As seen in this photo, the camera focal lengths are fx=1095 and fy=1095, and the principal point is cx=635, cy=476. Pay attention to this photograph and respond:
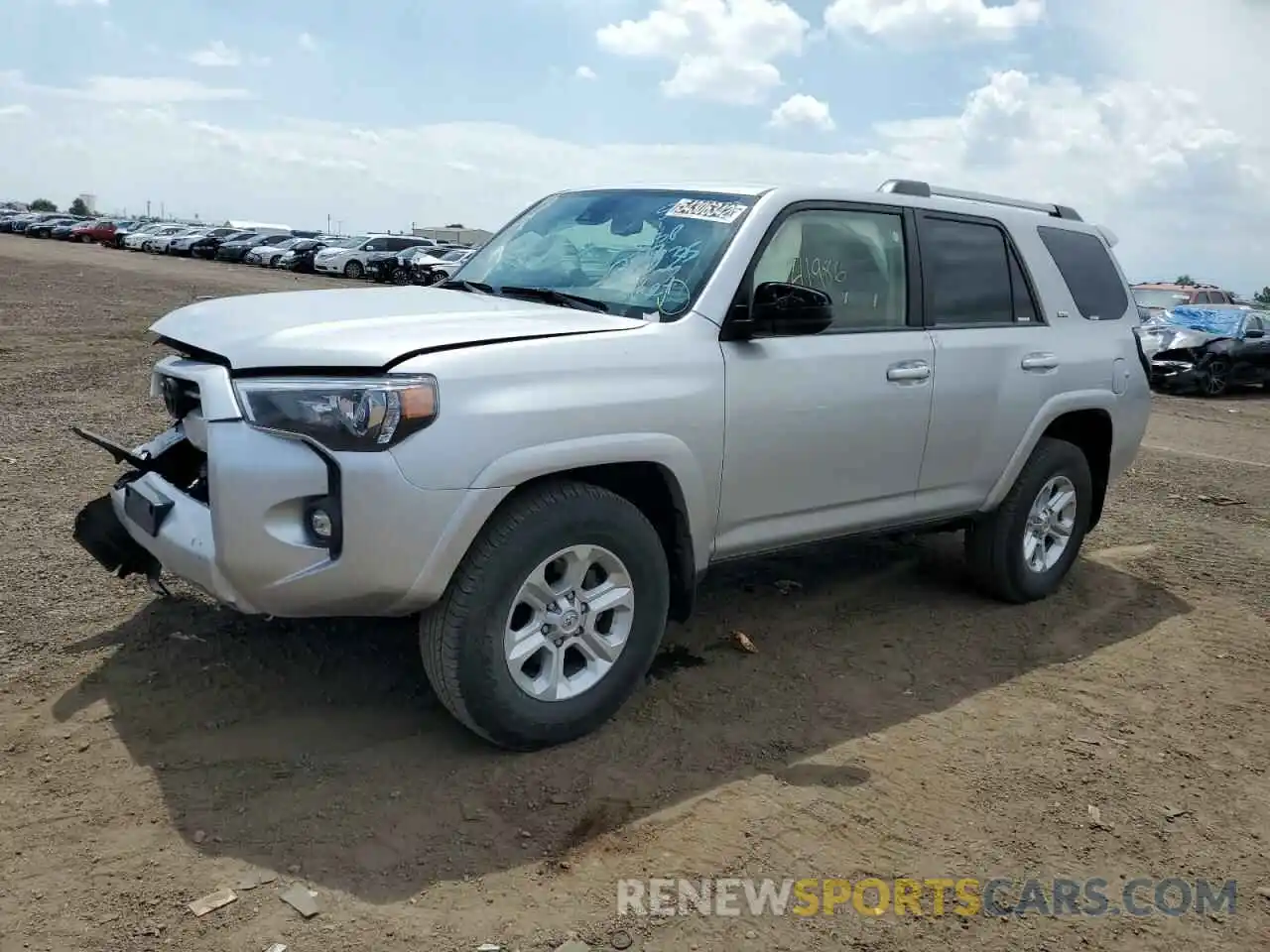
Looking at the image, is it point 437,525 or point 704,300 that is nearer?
point 437,525

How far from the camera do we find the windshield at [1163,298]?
23859mm

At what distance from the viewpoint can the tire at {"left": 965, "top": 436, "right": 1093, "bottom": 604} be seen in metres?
5.33

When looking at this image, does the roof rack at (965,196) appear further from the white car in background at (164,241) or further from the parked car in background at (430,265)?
the white car in background at (164,241)

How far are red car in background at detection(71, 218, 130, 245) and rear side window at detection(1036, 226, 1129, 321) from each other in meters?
50.4

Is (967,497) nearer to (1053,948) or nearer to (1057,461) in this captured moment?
(1057,461)

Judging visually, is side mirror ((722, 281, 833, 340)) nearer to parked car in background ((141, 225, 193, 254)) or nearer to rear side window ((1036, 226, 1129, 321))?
rear side window ((1036, 226, 1129, 321))

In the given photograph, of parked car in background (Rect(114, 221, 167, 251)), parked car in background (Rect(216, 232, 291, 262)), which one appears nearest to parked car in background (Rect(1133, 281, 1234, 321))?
parked car in background (Rect(216, 232, 291, 262))

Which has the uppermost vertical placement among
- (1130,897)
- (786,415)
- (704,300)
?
(704,300)

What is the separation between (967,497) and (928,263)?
43.0 inches

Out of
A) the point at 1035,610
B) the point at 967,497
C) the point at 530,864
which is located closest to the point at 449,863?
the point at 530,864

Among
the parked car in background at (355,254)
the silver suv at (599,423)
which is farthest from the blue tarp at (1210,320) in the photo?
the parked car in background at (355,254)

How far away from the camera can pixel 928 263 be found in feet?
15.8

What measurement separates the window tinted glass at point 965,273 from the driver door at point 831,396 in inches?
5.9

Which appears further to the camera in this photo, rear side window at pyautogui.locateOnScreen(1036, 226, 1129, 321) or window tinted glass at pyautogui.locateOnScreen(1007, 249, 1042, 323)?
rear side window at pyautogui.locateOnScreen(1036, 226, 1129, 321)
